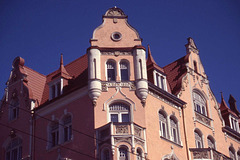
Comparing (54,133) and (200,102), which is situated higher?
(200,102)

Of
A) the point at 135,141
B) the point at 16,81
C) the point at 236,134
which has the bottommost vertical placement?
the point at 135,141

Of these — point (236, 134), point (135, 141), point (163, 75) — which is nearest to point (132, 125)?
point (135, 141)

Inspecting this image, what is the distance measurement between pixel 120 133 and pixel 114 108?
3.04 meters

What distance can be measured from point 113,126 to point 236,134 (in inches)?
709

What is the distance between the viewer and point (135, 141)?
42.3 m

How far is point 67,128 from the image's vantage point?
4638 centimetres

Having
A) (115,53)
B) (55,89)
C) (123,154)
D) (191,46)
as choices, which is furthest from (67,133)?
(191,46)

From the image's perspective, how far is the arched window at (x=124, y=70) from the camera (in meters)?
46.3

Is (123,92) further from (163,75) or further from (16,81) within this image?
(16,81)

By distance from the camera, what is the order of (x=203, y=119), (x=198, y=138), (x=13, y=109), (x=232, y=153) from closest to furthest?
1. (x=198, y=138)
2. (x=203, y=119)
3. (x=13, y=109)
4. (x=232, y=153)

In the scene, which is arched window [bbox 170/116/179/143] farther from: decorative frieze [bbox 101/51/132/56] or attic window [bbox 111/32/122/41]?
attic window [bbox 111/32/122/41]

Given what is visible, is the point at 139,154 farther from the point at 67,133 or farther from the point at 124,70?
the point at 124,70

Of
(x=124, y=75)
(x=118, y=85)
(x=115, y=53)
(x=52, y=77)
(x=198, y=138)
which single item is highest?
(x=52, y=77)

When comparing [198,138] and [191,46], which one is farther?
[191,46]
